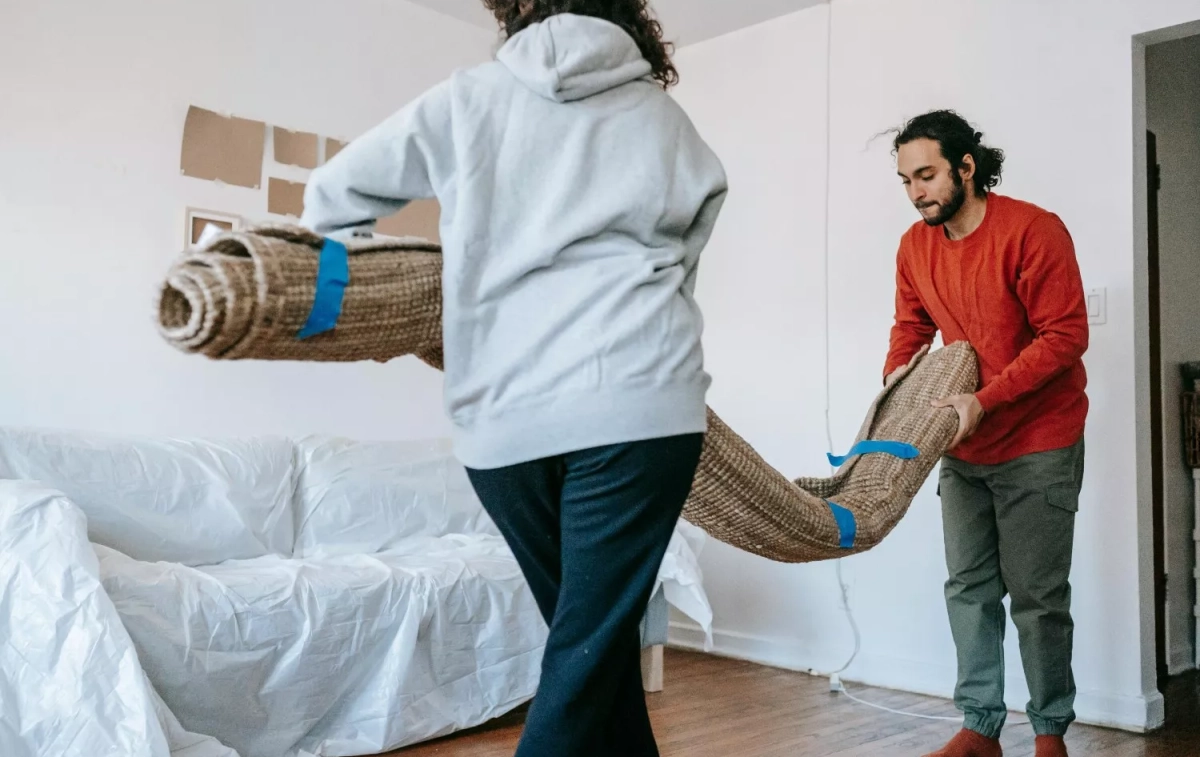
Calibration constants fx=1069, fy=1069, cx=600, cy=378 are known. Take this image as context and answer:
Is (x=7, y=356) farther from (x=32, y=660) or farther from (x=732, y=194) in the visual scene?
(x=732, y=194)

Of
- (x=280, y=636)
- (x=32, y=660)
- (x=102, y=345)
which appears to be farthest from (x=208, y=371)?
(x=32, y=660)

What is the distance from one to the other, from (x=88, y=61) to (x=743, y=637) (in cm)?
273

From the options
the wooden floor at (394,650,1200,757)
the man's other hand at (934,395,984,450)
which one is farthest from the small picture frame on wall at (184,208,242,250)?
the man's other hand at (934,395,984,450)

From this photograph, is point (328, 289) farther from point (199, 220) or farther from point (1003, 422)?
point (199, 220)

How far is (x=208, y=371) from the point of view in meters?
3.18

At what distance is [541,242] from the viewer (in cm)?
105

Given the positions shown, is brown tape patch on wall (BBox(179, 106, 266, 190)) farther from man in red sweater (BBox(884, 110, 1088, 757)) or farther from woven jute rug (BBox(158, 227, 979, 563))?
woven jute rug (BBox(158, 227, 979, 563))

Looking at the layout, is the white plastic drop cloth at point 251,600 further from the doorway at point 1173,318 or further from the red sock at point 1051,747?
the doorway at point 1173,318

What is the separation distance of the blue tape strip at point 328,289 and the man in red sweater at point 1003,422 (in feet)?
4.58

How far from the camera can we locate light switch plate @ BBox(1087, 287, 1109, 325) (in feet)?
9.53

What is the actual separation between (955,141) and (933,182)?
0.10 metres

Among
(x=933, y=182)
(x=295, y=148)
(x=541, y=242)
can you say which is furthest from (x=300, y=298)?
(x=295, y=148)

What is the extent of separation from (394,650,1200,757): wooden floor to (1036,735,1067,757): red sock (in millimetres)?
294

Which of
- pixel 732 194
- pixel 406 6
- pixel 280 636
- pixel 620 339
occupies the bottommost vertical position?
pixel 280 636
